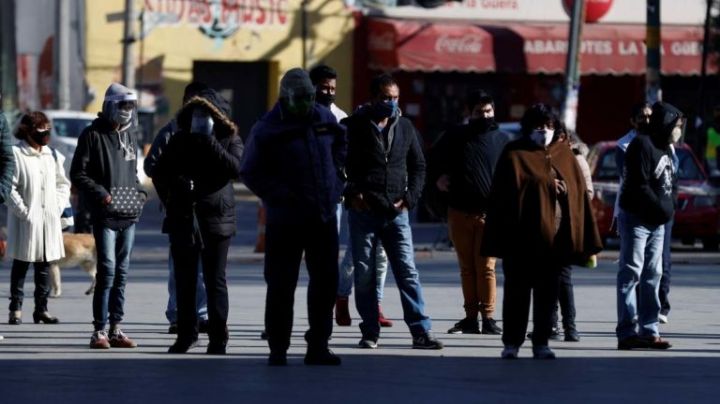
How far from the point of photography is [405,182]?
14297 mm

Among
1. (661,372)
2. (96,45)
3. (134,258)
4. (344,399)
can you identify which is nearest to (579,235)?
(661,372)

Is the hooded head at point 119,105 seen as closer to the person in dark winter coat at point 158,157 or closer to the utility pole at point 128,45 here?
the person in dark winter coat at point 158,157

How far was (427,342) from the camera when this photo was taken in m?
A: 14.1

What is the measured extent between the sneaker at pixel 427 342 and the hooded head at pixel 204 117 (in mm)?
1850

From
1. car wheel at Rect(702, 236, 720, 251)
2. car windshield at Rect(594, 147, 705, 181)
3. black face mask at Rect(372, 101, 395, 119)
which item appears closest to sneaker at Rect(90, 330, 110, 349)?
black face mask at Rect(372, 101, 395, 119)

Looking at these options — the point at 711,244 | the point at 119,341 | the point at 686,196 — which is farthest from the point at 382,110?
the point at 711,244

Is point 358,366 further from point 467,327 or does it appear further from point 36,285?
point 36,285

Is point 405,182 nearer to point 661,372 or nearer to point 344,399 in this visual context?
point 661,372

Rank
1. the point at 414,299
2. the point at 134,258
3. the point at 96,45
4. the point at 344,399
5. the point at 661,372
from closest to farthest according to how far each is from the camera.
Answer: the point at 344,399
the point at 661,372
the point at 414,299
the point at 134,258
the point at 96,45

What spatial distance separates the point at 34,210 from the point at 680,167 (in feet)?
41.0

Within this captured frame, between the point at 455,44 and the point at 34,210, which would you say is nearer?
the point at 34,210

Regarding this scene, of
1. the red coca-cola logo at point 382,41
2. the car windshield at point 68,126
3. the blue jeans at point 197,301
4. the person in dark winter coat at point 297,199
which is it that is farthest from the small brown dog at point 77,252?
the red coca-cola logo at point 382,41

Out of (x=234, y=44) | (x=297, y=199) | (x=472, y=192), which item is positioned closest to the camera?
(x=297, y=199)

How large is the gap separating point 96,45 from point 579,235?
29.2m
